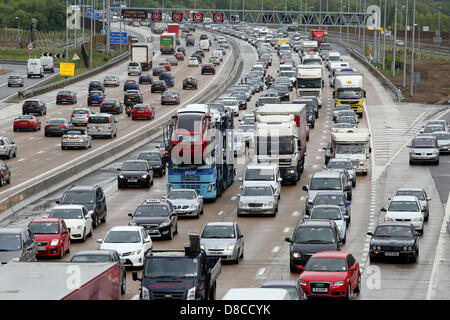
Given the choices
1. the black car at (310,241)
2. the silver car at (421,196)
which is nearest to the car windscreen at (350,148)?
the silver car at (421,196)

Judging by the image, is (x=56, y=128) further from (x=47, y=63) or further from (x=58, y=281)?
(x=47, y=63)

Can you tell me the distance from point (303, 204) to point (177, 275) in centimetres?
2413

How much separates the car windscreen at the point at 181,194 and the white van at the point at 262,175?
409 cm

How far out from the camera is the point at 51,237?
3603 cm

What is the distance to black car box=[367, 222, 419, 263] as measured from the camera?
35.3 meters

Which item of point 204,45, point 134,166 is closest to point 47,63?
point 204,45

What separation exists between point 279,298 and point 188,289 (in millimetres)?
5938

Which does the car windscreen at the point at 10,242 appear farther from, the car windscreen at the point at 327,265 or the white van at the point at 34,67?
the white van at the point at 34,67

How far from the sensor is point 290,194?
53.3 m

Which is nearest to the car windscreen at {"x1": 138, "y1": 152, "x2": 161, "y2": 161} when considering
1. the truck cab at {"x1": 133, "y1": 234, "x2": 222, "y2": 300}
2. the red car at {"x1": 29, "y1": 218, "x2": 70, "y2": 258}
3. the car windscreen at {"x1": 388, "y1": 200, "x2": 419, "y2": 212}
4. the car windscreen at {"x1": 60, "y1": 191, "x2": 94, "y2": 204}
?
the car windscreen at {"x1": 60, "y1": 191, "x2": 94, "y2": 204}

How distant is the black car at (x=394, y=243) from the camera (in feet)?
116

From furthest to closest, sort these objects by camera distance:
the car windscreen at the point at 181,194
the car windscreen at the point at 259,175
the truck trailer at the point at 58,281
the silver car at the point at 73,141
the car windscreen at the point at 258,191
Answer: the silver car at the point at 73,141 < the car windscreen at the point at 259,175 < the car windscreen at the point at 258,191 < the car windscreen at the point at 181,194 < the truck trailer at the point at 58,281

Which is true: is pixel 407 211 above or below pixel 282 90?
below

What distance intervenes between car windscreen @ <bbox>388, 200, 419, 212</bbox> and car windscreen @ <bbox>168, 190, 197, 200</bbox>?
26.7 ft
